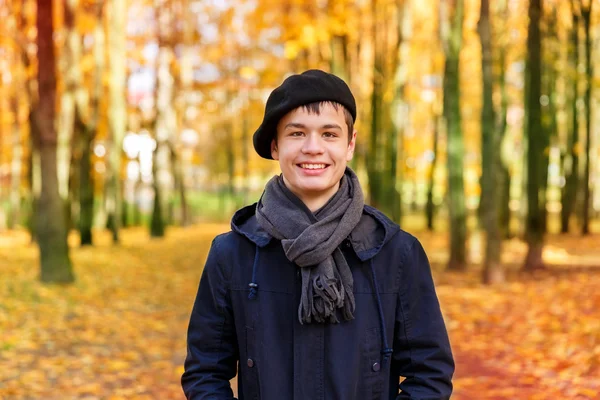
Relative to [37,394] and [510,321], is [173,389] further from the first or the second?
[510,321]

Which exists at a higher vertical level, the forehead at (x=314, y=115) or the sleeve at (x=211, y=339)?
the forehead at (x=314, y=115)

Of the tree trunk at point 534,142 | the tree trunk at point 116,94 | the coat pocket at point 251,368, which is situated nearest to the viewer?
the coat pocket at point 251,368

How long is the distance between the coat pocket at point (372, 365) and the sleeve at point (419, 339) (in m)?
0.09

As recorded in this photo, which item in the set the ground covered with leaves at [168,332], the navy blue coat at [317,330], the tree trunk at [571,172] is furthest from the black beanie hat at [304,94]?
the tree trunk at [571,172]

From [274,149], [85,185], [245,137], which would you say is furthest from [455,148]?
[245,137]

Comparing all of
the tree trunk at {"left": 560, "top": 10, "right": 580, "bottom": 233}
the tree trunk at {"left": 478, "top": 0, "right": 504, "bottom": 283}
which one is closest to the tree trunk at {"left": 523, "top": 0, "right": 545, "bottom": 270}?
the tree trunk at {"left": 478, "top": 0, "right": 504, "bottom": 283}

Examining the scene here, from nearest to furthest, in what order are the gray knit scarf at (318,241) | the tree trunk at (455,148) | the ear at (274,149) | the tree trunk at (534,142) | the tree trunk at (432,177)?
the gray knit scarf at (318,241) → the ear at (274,149) → the tree trunk at (534,142) → the tree trunk at (455,148) → the tree trunk at (432,177)

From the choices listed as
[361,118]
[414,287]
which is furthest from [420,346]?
[361,118]

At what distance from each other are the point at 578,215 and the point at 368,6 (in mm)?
9662

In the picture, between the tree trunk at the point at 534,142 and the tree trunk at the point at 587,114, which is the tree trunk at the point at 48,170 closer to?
the tree trunk at the point at 534,142

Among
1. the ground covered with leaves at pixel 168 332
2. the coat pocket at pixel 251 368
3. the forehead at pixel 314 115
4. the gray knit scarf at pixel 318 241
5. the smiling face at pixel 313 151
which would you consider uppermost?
the forehead at pixel 314 115

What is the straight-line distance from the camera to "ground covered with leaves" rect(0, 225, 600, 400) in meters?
6.79

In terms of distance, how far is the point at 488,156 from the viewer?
13.2m

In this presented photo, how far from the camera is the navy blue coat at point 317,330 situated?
2.18 meters
